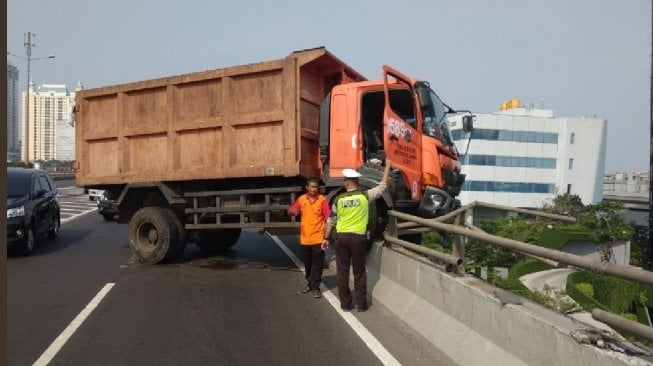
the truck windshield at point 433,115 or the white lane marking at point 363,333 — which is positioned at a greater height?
the truck windshield at point 433,115

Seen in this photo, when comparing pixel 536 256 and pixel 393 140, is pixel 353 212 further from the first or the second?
pixel 536 256

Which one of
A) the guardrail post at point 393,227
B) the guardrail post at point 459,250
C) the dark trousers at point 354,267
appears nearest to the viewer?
the guardrail post at point 459,250

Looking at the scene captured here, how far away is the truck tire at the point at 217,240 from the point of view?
10.9m

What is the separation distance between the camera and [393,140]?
26.2 feet

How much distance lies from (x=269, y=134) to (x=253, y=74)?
994 mm

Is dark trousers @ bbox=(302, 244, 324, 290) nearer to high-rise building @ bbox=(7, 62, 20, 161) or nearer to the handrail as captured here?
the handrail

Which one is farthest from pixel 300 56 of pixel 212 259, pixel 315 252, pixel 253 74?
pixel 212 259

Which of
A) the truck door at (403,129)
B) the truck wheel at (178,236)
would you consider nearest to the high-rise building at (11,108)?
the truck wheel at (178,236)

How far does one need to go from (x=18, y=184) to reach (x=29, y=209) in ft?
2.53

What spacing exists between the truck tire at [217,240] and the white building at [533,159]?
78635mm

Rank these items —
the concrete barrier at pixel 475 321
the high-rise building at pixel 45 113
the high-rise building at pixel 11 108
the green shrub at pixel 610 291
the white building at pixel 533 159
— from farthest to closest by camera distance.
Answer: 1. the white building at pixel 533 159
2. the high-rise building at pixel 45 113
3. the green shrub at pixel 610 291
4. the concrete barrier at pixel 475 321
5. the high-rise building at pixel 11 108

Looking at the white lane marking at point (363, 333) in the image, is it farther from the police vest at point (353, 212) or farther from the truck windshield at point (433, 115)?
the truck windshield at point (433, 115)

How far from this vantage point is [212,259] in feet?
35.0

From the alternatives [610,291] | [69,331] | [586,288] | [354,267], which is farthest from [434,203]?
[610,291]
